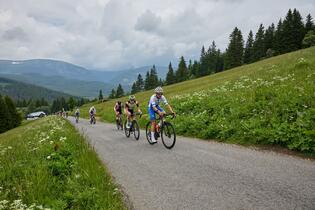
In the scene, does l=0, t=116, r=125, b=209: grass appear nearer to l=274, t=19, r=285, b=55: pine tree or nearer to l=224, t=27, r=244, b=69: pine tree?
l=274, t=19, r=285, b=55: pine tree

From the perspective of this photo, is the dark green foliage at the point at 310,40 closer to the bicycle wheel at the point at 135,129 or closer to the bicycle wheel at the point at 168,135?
the bicycle wheel at the point at 135,129

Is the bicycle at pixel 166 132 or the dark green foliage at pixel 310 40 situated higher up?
the dark green foliage at pixel 310 40

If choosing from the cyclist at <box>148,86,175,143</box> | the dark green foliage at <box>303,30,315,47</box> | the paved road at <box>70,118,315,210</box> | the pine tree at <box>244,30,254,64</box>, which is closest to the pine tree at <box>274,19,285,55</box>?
the dark green foliage at <box>303,30,315,47</box>

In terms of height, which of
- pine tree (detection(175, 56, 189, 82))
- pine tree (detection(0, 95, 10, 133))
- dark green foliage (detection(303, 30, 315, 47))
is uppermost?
dark green foliage (detection(303, 30, 315, 47))

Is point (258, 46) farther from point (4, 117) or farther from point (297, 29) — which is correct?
point (4, 117)

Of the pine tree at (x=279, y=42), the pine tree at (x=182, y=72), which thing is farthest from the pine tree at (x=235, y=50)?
the pine tree at (x=182, y=72)

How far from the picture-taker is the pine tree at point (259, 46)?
81.2 m

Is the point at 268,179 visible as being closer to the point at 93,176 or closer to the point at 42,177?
the point at 93,176

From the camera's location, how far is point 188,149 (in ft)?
33.4

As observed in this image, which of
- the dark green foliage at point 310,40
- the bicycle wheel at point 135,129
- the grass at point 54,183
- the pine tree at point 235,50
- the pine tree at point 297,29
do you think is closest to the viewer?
the grass at point 54,183

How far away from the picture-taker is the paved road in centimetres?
507

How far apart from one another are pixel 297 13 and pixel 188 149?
76580mm

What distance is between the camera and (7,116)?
8131 centimetres

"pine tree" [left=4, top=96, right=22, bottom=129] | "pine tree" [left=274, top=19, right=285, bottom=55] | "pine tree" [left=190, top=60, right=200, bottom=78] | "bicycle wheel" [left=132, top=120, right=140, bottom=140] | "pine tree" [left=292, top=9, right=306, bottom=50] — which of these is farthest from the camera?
"pine tree" [left=190, top=60, right=200, bottom=78]
